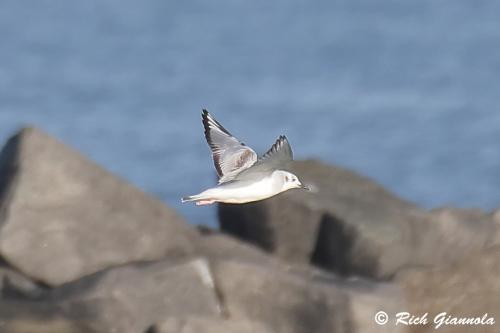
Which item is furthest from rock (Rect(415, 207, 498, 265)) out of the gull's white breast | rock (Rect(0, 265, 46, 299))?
rock (Rect(0, 265, 46, 299))

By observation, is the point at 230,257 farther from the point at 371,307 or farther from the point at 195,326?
the point at 195,326

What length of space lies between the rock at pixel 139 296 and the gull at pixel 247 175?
2.46 ft

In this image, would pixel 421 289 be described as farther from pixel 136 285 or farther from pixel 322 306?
pixel 136 285

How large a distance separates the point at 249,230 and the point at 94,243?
160cm

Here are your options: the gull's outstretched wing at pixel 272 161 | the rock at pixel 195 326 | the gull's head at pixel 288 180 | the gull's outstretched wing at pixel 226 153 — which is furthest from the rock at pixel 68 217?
the rock at pixel 195 326

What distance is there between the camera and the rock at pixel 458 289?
1383cm

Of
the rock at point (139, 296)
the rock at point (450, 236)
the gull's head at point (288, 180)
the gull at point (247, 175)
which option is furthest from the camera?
the rock at point (450, 236)

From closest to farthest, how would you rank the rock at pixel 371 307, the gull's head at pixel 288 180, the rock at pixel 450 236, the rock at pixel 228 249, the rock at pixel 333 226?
the rock at pixel 371 307 → the rock at pixel 228 249 → the gull's head at pixel 288 180 → the rock at pixel 333 226 → the rock at pixel 450 236

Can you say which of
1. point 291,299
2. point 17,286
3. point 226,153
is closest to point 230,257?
point 291,299

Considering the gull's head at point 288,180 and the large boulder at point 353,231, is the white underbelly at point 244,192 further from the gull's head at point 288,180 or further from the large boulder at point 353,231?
the large boulder at point 353,231

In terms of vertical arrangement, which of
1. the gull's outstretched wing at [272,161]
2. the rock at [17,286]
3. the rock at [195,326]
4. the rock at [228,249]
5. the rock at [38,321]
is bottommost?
the rock at [38,321]

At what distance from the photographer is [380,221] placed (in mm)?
14750

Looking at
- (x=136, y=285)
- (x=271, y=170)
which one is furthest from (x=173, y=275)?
(x=271, y=170)

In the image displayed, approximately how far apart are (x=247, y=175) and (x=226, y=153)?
1.45 feet
